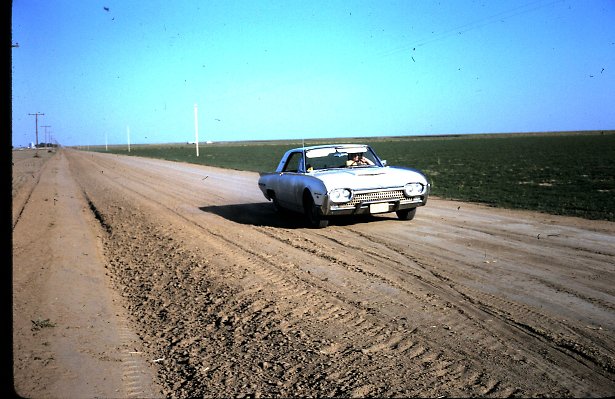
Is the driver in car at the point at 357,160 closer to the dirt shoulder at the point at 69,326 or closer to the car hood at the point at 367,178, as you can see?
the car hood at the point at 367,178

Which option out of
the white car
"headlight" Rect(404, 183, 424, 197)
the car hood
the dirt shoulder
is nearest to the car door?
the white car

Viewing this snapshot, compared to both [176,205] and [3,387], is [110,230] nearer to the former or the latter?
[176,205]

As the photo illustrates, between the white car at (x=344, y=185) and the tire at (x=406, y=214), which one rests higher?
the white car at (x=344, y=185)

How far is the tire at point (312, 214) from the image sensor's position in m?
8.44

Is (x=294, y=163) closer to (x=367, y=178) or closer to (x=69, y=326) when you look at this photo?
(x=367, y=178)

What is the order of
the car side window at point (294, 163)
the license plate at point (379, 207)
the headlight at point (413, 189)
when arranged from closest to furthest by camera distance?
the license plate at point (379, 207) < the headlight at point (413, 189) < the car side window at point (294, 163)

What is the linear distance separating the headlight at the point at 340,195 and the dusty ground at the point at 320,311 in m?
0.55

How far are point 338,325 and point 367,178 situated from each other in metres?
4.69

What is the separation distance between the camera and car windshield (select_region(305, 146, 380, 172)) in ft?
30.7

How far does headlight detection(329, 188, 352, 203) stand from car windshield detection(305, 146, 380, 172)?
4.06ft

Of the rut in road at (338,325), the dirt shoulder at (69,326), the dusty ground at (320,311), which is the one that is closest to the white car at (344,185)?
the dusty ground at (320,311)

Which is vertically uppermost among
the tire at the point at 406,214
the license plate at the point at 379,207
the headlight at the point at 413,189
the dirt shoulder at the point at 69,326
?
the headlight at the point at 413,189

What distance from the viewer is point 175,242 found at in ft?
25.3

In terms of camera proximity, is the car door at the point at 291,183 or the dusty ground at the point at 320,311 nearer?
the dusty ground at the point at 320,311
